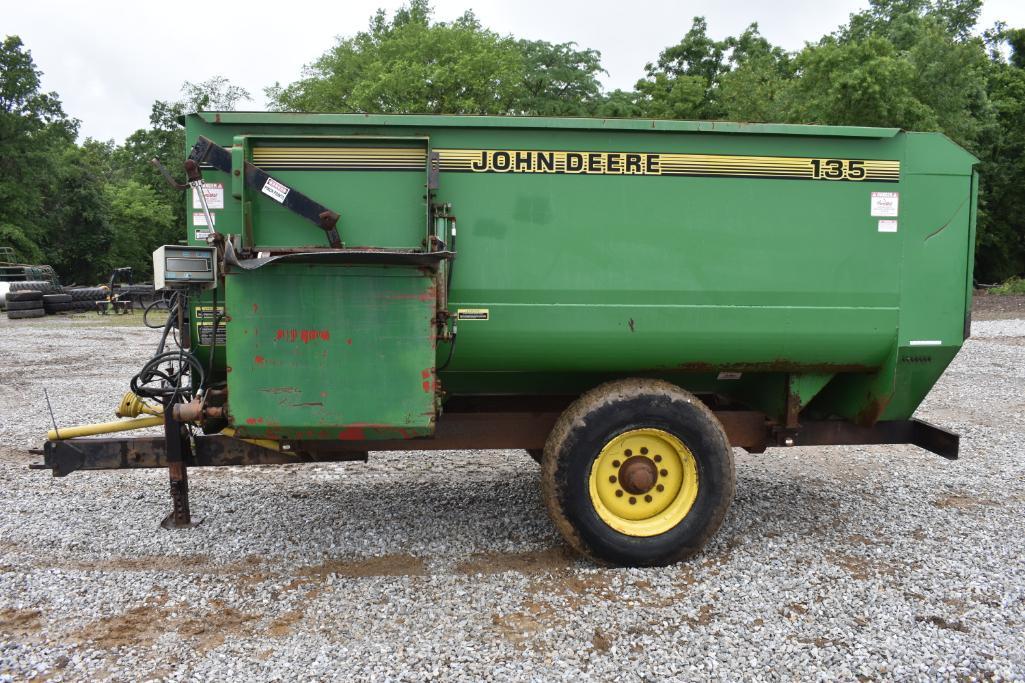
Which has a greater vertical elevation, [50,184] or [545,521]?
[50,184]

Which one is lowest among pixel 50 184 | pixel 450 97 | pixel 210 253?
A: pixel 210 253

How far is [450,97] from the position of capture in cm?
3166

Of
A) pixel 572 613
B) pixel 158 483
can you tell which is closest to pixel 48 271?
pixel 158 483

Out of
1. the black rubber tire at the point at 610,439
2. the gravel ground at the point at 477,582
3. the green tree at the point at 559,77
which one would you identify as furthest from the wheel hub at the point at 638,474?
the green tree at the point at 559,77

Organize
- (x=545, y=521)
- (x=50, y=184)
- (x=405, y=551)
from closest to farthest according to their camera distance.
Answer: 1. (x=405, y=551)
2. (x=545, y=521)
3. (x=50, y=184)

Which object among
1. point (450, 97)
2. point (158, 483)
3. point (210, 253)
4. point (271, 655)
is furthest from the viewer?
point (450, 97)

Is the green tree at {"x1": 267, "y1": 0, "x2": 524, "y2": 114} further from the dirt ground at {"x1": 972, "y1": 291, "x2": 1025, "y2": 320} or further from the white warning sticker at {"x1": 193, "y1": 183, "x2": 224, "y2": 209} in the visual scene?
the white warning sticker at {"x1": 193, "y1": 183, "x2": 224, "y2": 209}

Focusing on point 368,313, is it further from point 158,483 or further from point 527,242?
point 158,483

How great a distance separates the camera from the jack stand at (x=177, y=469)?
13.9 ft

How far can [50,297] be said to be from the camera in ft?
75.6

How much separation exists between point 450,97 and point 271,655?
3083 cm

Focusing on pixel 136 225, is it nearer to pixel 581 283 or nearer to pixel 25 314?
pixel 25 314

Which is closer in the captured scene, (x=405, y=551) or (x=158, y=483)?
(x=405, y=551)

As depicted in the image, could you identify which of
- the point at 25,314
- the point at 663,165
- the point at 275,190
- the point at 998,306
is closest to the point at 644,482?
the point at 663,165
